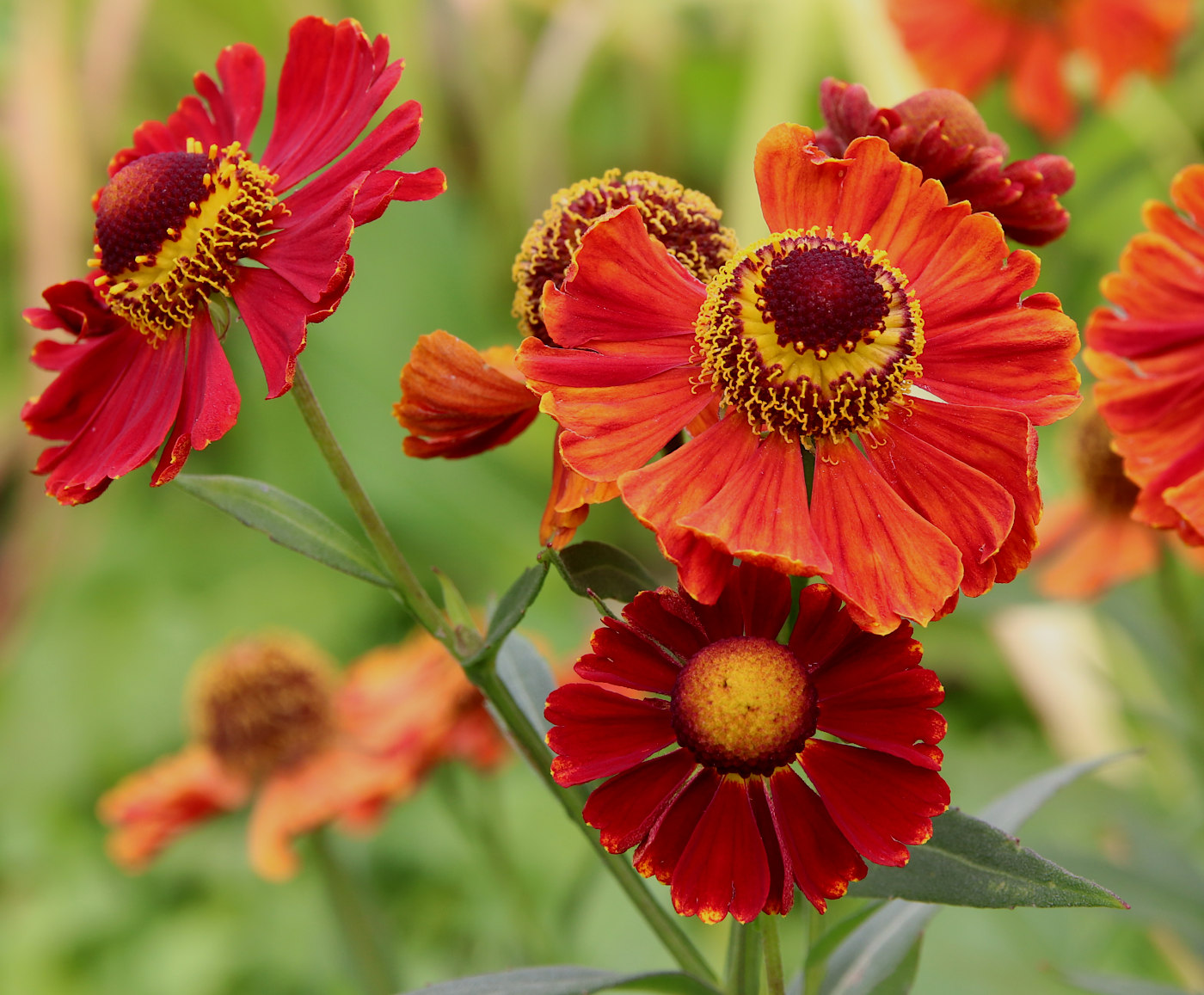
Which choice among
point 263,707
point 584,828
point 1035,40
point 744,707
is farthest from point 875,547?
point 1035,40

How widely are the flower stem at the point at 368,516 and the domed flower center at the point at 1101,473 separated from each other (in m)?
0.83

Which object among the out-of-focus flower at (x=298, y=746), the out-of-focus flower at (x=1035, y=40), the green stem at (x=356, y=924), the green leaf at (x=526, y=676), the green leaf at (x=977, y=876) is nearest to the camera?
the green leaf at (x=977, y=876)

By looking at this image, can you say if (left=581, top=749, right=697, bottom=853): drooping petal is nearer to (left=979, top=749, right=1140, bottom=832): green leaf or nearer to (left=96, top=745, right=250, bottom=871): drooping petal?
(left=979, top=749, right=1140, bottom=832): green leaf

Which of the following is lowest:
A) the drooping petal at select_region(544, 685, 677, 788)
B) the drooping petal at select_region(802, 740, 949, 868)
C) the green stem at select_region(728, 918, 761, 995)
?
the green stem at select_region(728, 918, 761, 995)

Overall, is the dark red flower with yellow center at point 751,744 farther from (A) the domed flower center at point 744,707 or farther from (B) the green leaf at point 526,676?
(B) the green leaf at point 526,676

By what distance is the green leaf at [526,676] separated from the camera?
0.69 metres

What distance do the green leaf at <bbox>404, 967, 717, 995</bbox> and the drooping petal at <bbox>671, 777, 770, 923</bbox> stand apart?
9 cm

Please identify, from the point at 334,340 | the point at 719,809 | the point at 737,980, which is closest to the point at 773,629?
the point at 719,809

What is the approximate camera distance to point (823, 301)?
56 centimetres

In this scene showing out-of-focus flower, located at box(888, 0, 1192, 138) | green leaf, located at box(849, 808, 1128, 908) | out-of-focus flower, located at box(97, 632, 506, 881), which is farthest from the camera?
out-of-focus flower, located at box(888, 0, 1192, 138)

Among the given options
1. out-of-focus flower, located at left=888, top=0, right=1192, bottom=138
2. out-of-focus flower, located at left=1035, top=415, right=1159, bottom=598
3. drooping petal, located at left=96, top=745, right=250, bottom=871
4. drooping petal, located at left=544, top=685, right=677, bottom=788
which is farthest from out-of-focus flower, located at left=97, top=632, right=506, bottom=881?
out-of-focus flower, located at left=888, top=0, right=1192, bottom=138

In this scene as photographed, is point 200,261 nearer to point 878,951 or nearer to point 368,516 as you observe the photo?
point 368,516

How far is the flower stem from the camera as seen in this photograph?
59 cm

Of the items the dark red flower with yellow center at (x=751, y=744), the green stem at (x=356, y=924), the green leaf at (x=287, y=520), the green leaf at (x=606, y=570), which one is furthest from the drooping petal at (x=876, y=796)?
the green stem at (x=356, y=924)
